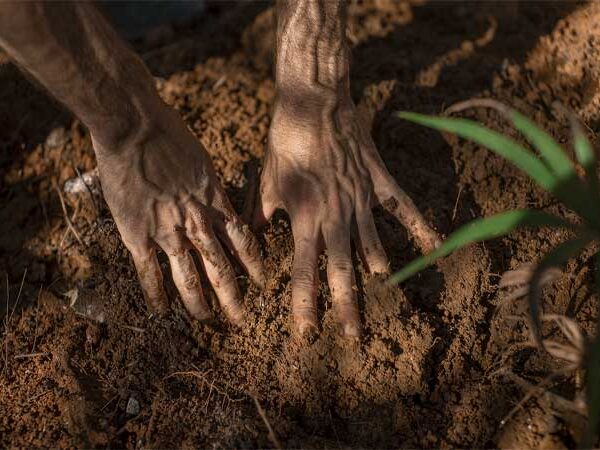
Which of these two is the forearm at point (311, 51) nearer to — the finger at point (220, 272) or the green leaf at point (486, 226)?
the finger at point (220, 272)

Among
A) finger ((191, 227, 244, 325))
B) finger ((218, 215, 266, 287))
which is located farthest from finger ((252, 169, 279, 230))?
finger ((191, 227, 244, 325))

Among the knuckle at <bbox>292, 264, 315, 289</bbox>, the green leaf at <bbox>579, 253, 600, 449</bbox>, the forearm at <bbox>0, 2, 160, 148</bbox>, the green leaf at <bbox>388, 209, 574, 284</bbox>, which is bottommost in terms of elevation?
the knuckle at <bbox>292, 264, 315, 289</bbox>

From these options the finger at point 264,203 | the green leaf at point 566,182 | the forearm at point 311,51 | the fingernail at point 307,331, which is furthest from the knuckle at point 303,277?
the green leaf at point 566,182

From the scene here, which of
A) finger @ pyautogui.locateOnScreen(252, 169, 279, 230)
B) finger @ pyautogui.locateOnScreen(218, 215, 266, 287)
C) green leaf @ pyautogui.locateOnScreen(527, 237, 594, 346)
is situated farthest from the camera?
finger @ pyautogui.locateOnScreen(252, 169, 279, 230)

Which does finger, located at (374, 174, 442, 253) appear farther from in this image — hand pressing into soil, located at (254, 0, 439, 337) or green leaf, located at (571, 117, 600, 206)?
green leaf, located at (571, 117, 600, 206)

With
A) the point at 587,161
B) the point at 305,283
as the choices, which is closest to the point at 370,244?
the point at 305,283

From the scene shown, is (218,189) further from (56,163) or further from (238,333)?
(56,163)
